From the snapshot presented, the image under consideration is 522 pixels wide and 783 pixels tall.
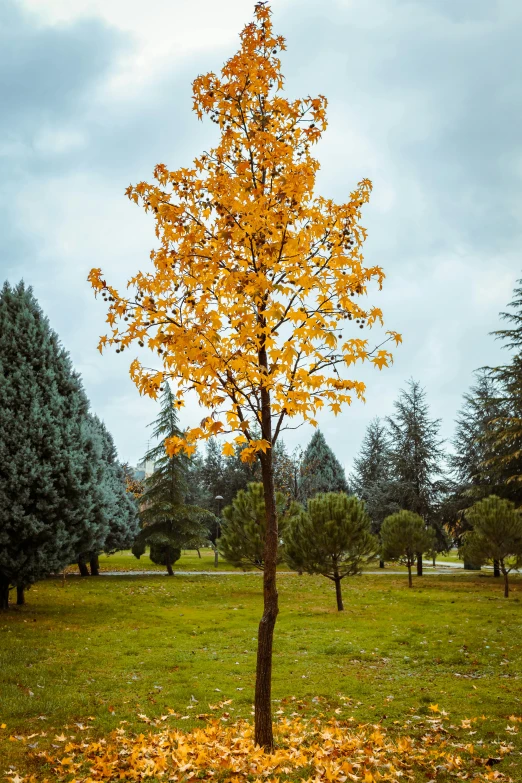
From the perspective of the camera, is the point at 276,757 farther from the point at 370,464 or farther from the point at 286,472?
the point at 370,464

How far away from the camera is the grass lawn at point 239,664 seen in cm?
637

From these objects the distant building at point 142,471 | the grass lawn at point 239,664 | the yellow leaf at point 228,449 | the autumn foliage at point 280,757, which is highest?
the distant building at point 142,471

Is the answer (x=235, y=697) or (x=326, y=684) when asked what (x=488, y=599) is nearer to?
(x=326, y=684)

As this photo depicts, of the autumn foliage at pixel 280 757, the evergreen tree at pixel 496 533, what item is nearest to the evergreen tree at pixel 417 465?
the evergreen tree at pixel 496 533

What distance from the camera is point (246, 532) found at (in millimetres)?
18922

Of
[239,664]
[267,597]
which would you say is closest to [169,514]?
[239,664]

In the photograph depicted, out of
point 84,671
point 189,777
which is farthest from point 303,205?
point 84,671

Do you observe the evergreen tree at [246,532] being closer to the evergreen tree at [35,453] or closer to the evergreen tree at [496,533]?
the evergreen tree at [496,533]

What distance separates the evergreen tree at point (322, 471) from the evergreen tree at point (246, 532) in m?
18.2

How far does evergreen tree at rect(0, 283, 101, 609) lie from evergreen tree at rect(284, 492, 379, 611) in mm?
5918

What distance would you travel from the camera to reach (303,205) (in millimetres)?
5297

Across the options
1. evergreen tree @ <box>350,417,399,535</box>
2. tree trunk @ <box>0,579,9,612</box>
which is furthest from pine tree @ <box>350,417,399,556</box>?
tree trunk @ <box>0,579,9,612</box>

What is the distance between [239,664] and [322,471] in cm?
3119

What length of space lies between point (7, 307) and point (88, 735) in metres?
10.2
